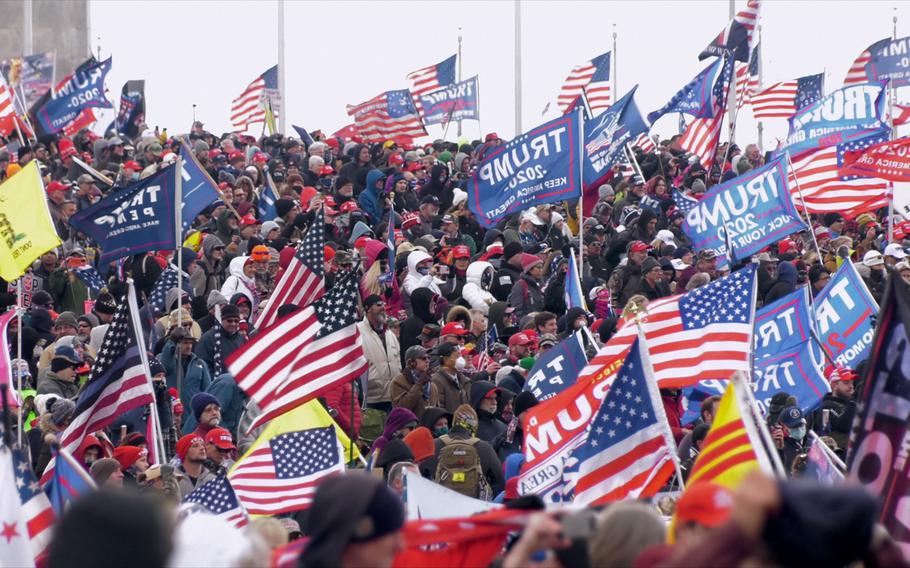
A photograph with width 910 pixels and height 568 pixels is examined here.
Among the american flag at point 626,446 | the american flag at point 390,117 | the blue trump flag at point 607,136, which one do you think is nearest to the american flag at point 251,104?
the american flag at point 390,117

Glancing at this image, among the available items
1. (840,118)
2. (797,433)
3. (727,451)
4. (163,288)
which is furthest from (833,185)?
(727,451)

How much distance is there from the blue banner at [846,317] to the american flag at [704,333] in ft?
11.4

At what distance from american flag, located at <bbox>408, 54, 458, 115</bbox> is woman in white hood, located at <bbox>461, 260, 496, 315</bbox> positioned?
1791cm

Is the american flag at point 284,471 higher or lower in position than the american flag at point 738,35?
lower

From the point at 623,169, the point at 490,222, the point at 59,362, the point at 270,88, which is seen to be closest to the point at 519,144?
the point at 490,222

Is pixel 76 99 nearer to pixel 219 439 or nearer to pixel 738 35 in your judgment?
pixel 738 35

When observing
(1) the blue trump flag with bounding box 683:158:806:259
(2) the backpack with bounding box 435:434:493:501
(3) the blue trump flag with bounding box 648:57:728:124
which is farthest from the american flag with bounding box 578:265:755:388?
(3) the blue trump flag with bounding box 648:57:728:124

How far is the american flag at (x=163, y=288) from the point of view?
18.6m

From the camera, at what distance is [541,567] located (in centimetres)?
538

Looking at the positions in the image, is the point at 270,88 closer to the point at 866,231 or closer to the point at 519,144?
the point at 866,231

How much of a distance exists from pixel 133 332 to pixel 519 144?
7668 millimetres

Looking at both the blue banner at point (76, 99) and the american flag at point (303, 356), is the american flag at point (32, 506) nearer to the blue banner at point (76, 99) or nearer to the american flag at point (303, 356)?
the american flag at point (303, 356)

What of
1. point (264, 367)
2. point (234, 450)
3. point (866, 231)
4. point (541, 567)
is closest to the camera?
point (541, 567)

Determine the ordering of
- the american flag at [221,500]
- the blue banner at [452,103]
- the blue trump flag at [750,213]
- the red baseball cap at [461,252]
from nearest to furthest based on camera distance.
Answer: the american flag at [221,500] → the blue trump flag at [750,213] → the red baseball cap at [461,252] → the blue banner at [452,103]
